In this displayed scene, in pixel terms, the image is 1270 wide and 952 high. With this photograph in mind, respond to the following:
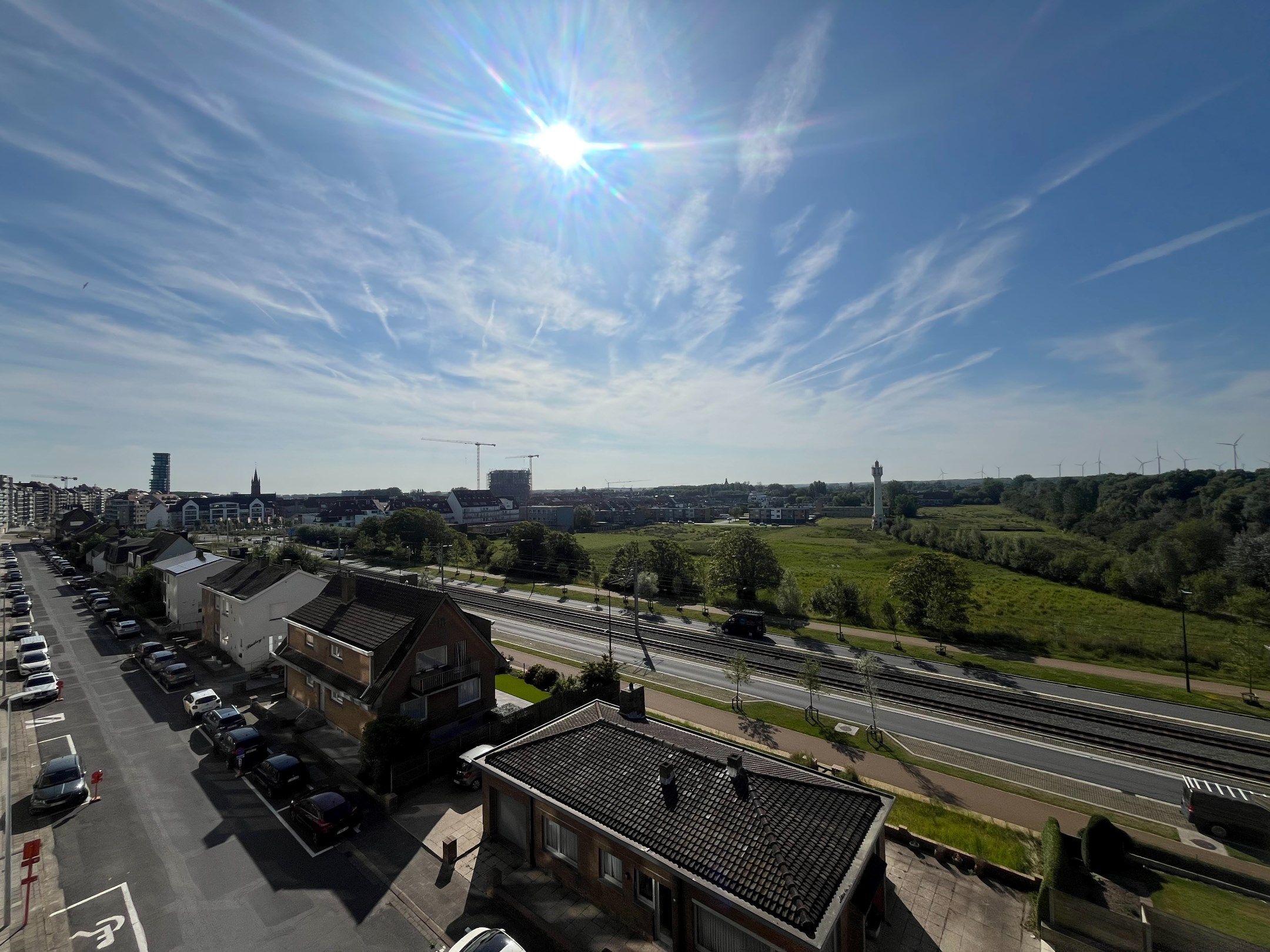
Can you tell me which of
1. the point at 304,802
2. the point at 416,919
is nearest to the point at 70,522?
the point at 304,802

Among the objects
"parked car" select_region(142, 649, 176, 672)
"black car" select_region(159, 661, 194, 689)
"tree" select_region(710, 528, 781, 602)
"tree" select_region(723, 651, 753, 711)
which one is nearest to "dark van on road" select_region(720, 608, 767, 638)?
"tree" select_region(710, 528, 781, 602)

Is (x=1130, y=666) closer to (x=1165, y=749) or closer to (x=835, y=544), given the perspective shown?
(x=1165, y=749)

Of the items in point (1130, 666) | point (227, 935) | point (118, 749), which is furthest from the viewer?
point (1130, 666)

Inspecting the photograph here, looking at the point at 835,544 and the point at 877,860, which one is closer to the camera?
the point at 877,860

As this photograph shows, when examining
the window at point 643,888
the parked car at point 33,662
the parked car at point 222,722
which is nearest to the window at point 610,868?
the window at point 643,888

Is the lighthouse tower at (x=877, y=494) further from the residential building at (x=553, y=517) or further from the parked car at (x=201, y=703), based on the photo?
the parked car at (x=201, y=703)

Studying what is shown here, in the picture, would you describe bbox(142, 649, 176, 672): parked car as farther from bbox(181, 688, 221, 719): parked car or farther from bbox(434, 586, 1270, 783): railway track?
bbox(434, 586, 1270, 783): railway track
